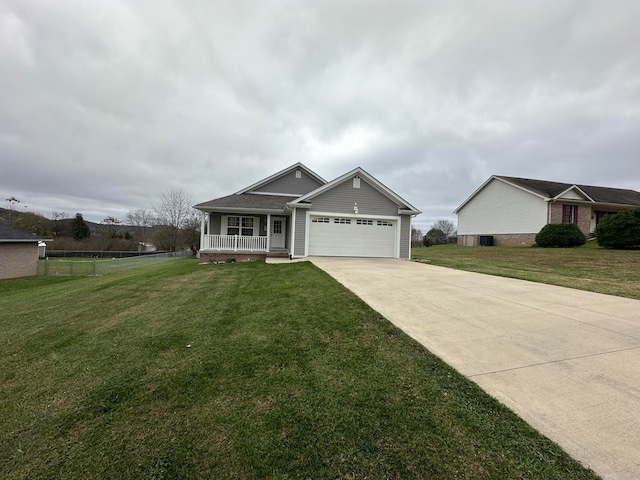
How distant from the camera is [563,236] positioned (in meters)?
18.5

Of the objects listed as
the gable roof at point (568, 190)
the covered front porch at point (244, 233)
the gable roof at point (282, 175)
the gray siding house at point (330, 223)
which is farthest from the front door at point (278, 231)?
the gable roof at point (568, 190)

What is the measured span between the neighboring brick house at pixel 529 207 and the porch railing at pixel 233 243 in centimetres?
2095

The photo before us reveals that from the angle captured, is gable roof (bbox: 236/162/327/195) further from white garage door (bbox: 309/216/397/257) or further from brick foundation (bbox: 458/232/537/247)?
brick foundation (bbox: 458/232/537/247)

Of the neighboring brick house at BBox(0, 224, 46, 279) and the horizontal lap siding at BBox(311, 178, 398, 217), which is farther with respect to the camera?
the neighboring brick house at BBox(0, 224, 46, 279)

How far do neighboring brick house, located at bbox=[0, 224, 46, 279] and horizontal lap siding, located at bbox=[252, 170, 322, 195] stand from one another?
16.2 meters

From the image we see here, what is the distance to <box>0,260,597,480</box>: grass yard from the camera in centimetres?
202

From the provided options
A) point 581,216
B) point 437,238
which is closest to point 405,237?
point 581,216

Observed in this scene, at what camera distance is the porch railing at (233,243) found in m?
15.1

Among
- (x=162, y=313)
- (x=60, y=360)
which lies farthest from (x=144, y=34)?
(x=60, y=360)

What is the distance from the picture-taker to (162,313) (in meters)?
5.79

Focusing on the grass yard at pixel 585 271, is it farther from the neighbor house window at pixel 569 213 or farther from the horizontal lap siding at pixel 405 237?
the neighbor house window at pixel 569 213

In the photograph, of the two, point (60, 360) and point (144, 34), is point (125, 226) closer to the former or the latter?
point (144, 34)

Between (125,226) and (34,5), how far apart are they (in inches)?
2043

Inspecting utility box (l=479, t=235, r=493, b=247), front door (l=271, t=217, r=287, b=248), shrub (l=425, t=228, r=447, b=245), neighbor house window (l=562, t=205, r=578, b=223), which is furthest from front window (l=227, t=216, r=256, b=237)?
shrub (l=425, t=228, r=447, b=245)
